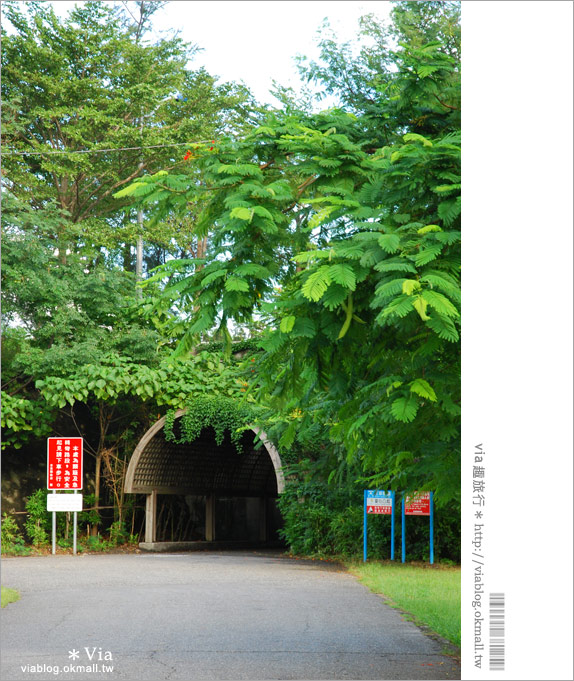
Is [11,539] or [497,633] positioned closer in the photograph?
[497,633]

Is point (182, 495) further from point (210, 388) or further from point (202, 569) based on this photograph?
point (202, 569)

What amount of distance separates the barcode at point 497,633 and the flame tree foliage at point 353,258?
0.91 metres

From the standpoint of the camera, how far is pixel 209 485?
1825 cm

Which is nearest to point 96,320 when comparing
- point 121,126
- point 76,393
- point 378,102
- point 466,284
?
point 76,393

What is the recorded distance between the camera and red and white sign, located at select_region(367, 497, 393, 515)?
11.8 m

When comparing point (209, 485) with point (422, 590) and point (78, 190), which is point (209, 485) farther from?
point (422, 590)

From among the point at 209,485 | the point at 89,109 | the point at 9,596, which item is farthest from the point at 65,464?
the point at 9,596

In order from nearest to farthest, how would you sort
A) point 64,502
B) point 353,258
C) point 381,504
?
point 353,258 → point 381,504 → point 64,502

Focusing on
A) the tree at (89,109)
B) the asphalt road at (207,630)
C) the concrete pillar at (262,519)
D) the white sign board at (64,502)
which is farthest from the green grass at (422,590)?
the concrete pillar at (262,519)

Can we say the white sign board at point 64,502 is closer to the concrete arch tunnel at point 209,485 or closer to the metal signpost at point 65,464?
the metal signpost at point 65,464

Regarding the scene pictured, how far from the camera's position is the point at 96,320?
1573cm

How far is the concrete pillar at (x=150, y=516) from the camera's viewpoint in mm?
15938

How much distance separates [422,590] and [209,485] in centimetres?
→ 1015

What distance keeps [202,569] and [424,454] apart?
8.80 meters
